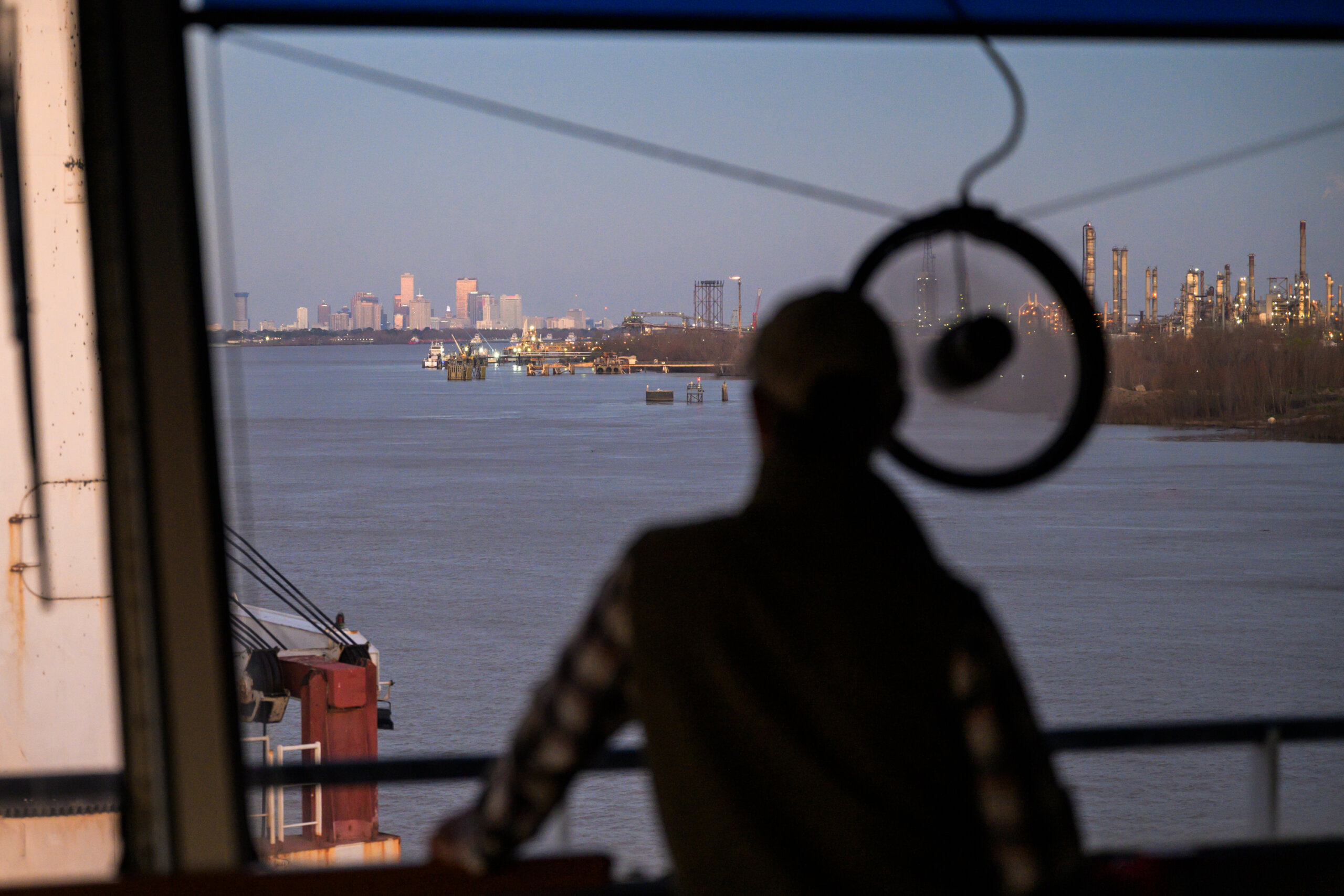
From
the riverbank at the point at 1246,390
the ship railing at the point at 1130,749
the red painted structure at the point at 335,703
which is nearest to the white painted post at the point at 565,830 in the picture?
the ship railing at the point at 1130,749

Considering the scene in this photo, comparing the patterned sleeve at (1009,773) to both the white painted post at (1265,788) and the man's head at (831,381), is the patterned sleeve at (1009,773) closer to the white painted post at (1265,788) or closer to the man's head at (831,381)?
the man's head at (831,381)

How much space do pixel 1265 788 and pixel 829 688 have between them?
1.90m

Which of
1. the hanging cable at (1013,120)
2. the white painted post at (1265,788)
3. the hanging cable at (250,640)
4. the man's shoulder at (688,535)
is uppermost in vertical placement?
the hanging cable at (1013,120)

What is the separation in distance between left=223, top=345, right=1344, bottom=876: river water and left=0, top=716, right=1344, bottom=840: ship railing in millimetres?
918

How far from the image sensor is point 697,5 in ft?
8.59

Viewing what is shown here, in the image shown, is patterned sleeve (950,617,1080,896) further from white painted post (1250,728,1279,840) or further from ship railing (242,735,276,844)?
ship railing (242,735,276,844)

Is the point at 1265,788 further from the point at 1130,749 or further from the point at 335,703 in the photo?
the point at 335,703

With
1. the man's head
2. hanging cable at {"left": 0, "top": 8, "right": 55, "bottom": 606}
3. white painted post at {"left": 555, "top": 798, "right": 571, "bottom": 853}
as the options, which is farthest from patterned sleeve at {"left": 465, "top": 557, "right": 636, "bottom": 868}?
hanging cable at {"left": 0, "top": 8, "right": 55, "bottom": 606}

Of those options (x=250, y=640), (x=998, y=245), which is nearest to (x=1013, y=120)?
(x=998, y=245)

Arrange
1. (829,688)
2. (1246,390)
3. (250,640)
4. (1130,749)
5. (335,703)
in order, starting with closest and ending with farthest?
(829,688), (1130,749), (335,703), (250,640), (1246,390)

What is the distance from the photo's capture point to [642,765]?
204 cm

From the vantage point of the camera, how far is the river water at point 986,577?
1247 inches

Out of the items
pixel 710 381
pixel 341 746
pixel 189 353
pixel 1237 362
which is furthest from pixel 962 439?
pixel 710 381

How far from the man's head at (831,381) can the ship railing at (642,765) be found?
0.86 meters
